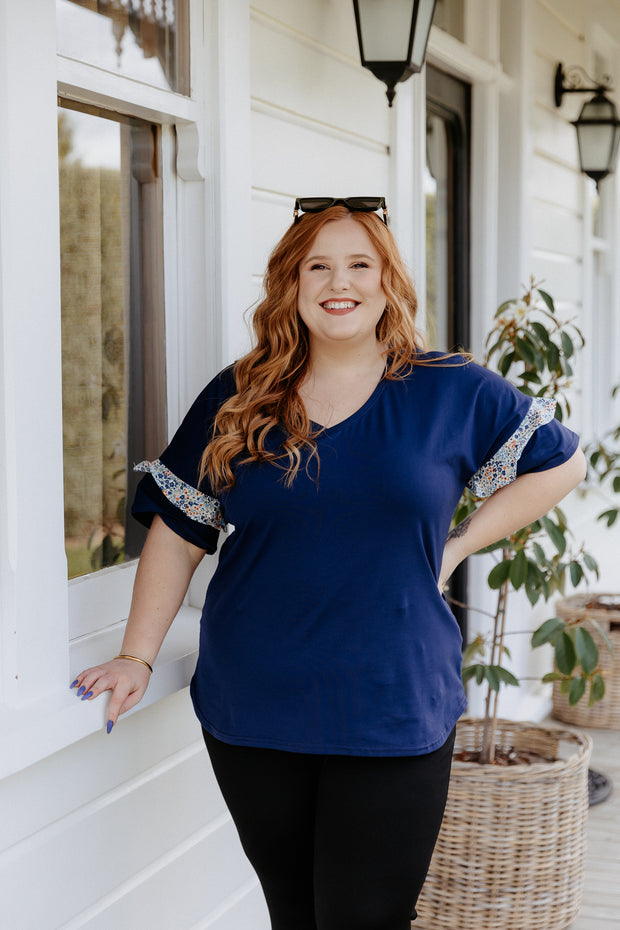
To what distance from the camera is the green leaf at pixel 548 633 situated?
262cm

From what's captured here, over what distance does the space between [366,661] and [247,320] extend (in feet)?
2.87

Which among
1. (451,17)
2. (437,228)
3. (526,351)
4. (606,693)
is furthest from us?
(606,693)

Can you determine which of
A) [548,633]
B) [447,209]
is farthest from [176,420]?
[447,209]

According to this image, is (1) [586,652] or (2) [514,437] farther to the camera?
(1) [586,652]

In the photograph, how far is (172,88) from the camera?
1956 millimetres

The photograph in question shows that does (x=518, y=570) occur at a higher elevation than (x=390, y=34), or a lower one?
lower

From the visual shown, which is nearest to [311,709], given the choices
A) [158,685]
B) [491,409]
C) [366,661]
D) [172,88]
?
[366,661]

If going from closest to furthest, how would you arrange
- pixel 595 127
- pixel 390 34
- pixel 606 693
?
pixel 390 34 → pixel 606 693 → pixel 595 127

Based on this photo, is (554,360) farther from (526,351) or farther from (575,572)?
(575,572)

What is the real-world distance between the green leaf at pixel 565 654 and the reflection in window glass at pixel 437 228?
1078mm

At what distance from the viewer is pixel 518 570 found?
254 cm

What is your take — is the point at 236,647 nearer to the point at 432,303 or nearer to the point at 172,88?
the point at 172,88

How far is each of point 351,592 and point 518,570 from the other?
112cm

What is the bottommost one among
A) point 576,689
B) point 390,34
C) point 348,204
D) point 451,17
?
point 576,689
